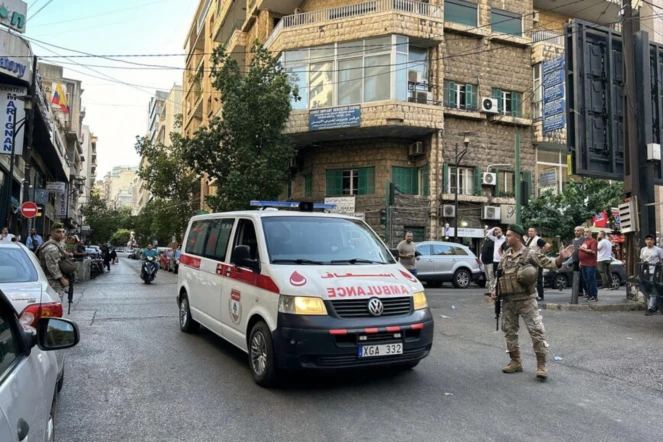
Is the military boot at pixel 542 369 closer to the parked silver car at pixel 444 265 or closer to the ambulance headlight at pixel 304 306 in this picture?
the ambulance headlight at pixel 304 306

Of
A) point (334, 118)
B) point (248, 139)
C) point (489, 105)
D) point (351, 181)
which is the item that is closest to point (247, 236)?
point (248, 139)

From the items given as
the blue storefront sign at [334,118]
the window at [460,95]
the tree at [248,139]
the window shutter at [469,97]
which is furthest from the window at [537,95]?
the tree at [248,139]

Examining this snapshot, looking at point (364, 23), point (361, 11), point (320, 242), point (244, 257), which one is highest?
point (361, 11)

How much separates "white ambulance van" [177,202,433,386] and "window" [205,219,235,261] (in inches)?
1.5

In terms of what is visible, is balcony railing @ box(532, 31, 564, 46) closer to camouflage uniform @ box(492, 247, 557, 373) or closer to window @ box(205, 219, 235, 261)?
camouflage uniform @ box(492, 247, 557, 373)

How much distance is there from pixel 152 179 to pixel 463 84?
87.4ft

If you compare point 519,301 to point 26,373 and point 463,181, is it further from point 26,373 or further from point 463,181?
point 463,181

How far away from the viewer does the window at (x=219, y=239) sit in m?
6.95

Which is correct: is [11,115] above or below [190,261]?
above

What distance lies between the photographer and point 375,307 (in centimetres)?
520

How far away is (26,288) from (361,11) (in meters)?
23.7

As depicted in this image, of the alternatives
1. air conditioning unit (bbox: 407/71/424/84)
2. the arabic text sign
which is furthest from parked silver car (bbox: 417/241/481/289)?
the arabic text sign

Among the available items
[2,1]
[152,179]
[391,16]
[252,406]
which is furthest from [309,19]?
[252,406]

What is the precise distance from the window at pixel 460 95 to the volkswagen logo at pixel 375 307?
77.0ft
